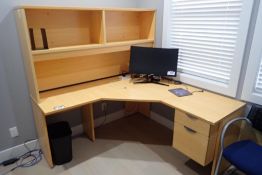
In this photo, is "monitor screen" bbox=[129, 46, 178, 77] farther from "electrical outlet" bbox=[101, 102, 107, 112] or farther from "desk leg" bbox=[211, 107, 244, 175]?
"desk leg" bbox=[211, 107, 244, 175]

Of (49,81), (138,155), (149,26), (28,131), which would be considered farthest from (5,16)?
(138,155)

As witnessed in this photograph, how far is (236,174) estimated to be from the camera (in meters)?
1.96

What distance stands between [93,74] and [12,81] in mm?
891

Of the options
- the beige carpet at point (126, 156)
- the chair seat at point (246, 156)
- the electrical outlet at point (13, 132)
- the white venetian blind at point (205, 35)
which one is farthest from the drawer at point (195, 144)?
the electrical outlet at point (13, 132)

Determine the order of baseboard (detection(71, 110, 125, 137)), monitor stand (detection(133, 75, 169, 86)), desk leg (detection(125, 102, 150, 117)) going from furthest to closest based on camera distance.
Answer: desk leg (detection(125, 102, 150, 117))
baseboard (detection(71, 110, 125, 137))
monitor stand (detection(133, 75, 169, 86))

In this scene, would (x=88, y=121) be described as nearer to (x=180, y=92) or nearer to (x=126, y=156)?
(x=126, y=156)

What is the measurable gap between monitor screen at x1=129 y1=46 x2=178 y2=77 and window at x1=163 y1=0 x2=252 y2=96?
0.17 meters

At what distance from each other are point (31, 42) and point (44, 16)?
1.15 feet

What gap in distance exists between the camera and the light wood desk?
1.66m

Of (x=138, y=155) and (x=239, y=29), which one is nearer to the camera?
(x=239, y=29)

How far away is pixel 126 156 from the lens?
2236 mm

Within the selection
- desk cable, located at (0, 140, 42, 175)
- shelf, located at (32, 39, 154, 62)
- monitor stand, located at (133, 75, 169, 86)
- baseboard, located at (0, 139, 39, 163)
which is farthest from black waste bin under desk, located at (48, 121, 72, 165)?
monitor stand, located at (133, 75, 169, 86)

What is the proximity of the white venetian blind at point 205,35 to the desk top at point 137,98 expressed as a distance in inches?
10.4

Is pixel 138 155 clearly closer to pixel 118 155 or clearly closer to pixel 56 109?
pixel 118 155
